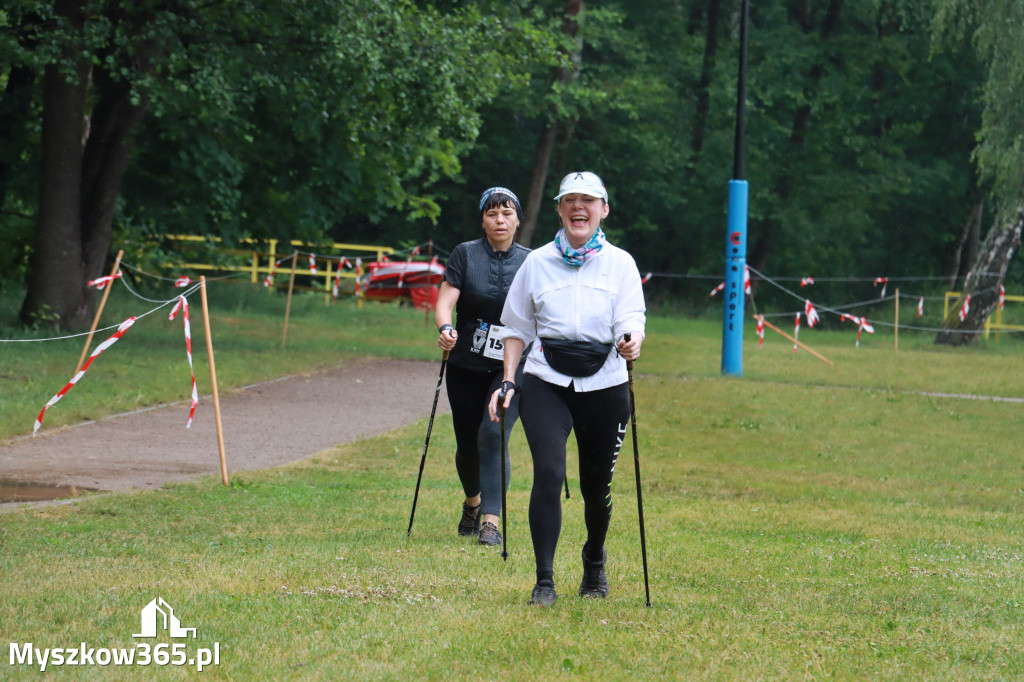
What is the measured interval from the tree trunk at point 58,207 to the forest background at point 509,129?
0.13ft

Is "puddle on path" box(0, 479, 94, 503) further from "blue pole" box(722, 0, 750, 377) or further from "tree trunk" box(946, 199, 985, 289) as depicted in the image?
"tree trunk" box(946, 199, 985, 289)

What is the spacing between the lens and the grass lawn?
4941 millimetres

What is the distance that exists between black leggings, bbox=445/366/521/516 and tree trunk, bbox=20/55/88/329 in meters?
14.3

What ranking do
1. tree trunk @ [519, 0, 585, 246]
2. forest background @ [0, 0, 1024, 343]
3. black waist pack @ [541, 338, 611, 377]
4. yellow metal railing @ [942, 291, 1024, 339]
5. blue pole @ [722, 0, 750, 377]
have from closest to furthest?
black waist pack @ [541, 338, 611, 377] < forest background @ [0, 0, 1024, 343] < blue pole @ [722, 0, 750, 377] < yellow metal railing @ [942, 291, 1024, 339] < tree trunk @ [519, 0, 585, 246]

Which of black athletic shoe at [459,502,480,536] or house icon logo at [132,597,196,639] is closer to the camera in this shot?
house icon logo at [132,597,196,639]

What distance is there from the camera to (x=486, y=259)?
7.68 metres

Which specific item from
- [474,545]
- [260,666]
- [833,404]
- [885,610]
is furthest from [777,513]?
[833,404]

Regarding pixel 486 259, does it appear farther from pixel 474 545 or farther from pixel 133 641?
pixel 133 641

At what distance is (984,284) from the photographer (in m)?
33.2

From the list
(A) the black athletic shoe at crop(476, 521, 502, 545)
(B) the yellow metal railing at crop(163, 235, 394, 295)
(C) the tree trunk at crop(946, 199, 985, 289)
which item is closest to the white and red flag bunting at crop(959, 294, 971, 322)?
(C) the tree trunk at crop(946, 199, 985, 289)

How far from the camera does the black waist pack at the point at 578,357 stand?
5703 millimetres

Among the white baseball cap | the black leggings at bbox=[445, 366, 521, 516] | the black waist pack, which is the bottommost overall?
the black leggings at bbox=[445, 366, 521, 516]

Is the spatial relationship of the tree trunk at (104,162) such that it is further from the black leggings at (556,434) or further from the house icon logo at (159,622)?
the house icon logo at (159,622)

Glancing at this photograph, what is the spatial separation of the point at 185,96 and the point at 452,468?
11115mm
